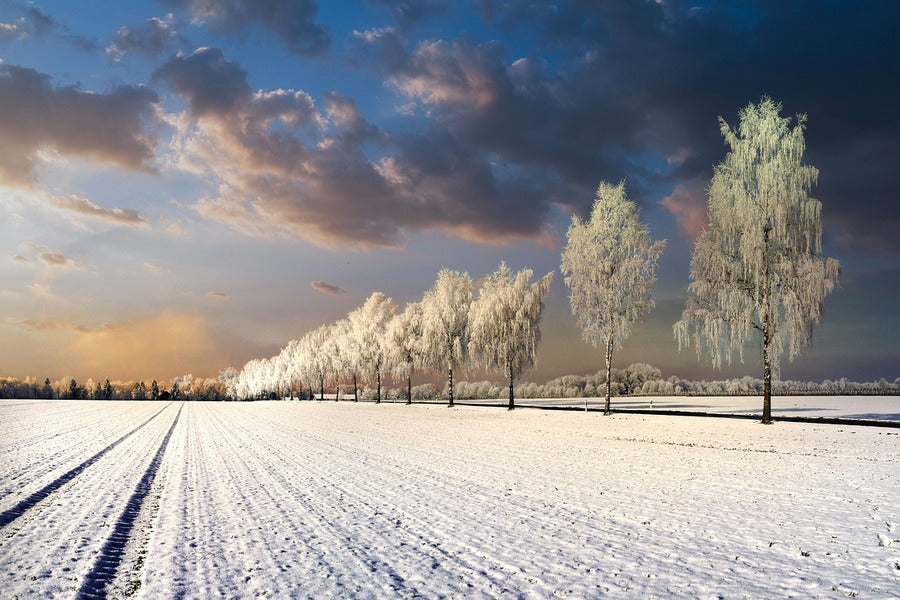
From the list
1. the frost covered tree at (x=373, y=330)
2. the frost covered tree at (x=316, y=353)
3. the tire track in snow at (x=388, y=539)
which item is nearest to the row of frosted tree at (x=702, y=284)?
the frost covered tree at (x=373, y=330)

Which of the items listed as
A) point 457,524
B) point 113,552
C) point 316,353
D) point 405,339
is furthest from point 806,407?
point 316,353

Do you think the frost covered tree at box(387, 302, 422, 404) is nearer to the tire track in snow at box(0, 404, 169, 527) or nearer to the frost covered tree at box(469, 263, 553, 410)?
the frost covered tree at box(469, 263, 553, 410)

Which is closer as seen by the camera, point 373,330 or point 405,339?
point 405,339

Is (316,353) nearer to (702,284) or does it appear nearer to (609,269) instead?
(609,269)

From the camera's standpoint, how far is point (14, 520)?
10.3 meters

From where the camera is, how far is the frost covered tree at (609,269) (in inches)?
1663

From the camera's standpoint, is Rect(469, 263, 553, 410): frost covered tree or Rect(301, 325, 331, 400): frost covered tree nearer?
Rect(469, 263, 553, 410): frost covered tree

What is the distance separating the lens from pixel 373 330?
79.0 meters

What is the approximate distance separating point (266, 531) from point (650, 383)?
108422 mm

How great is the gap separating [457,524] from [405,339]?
6148cm

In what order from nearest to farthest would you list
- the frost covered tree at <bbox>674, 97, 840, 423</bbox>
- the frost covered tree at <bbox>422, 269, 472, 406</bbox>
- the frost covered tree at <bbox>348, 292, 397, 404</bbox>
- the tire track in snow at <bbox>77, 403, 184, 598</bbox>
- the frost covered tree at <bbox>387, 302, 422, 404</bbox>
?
the tire track in snow at <bbox>77, 403, 184, 598</bbox>, the frost covered tree at <bbox>674, 97, 840, 423</bbox>, the frost covered tree at <bbox>422, 269, 472, 406</bbox>, the frost covered tree at <bbox>387, 302, 422, 404</bbox>, the frost covered tree at <bbox>348, 292, 397, 404</bbox>

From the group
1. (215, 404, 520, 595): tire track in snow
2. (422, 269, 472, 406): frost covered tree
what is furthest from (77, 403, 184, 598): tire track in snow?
(422, 269, 472, 406): frost covered tree

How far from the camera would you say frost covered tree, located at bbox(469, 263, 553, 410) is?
5269cm

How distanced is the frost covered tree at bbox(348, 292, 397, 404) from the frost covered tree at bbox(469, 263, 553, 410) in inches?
995
